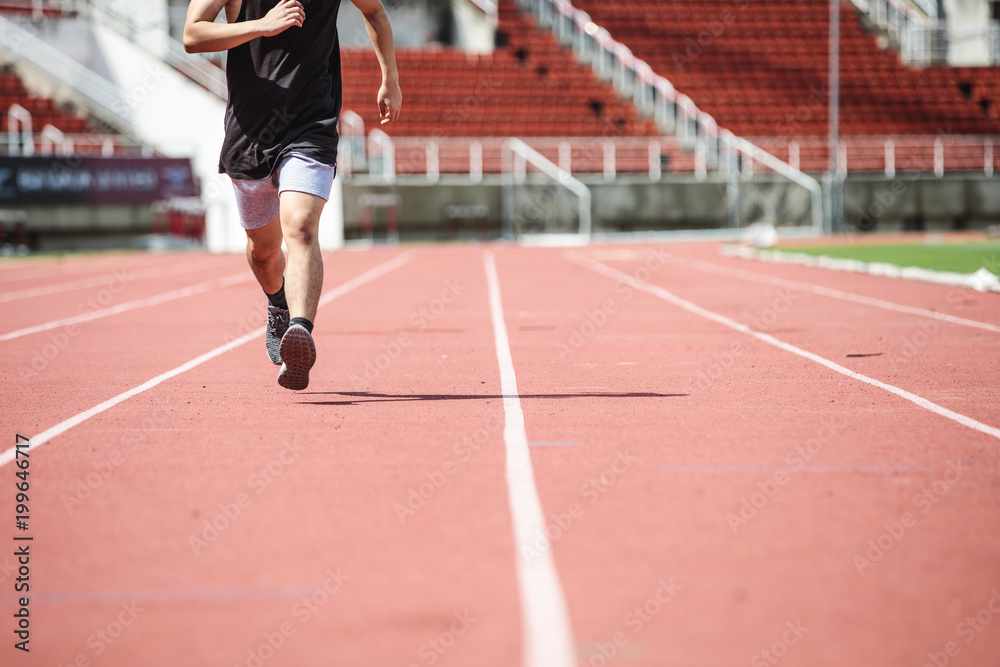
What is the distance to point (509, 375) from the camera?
7.57 metres

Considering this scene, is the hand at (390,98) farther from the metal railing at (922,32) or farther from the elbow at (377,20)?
the metal railing at (922,32)

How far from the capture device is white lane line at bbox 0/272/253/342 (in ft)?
35.9

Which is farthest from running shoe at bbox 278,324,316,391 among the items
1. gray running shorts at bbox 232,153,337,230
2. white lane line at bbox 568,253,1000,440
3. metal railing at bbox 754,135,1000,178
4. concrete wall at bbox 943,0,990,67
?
concrete wall at bbox 943,0,990,67

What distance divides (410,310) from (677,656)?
33.2 ft

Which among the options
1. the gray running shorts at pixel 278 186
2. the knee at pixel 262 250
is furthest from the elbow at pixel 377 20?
the knee at pixel 262 250

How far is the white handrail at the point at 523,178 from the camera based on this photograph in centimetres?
3381

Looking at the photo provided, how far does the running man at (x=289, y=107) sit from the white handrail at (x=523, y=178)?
27265 millimetres

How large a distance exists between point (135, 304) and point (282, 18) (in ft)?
27.8

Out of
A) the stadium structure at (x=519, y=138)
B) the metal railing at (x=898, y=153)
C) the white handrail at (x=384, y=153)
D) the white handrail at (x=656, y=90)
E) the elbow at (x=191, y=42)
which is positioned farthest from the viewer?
the metal railing at (x=898, y=153)

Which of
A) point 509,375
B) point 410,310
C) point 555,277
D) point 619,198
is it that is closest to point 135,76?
point 619,198

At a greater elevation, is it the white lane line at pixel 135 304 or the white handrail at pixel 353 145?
the white handrail at pixel 353 145

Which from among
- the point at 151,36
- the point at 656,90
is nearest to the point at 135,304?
the point at 151,36

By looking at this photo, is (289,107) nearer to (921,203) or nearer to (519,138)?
(519,138)

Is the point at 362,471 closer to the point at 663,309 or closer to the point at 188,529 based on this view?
the point at 188,529
